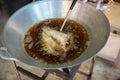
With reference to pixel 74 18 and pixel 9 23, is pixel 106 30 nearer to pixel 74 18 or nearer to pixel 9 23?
pixel 74 18

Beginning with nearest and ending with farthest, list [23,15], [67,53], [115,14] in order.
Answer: [67,53], [23,15], [115,14]

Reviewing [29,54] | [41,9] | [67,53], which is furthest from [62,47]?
[41,9]

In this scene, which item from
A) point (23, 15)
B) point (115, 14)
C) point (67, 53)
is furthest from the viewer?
point (115, 14)

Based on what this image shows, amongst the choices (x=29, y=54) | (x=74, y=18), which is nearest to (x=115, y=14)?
(x=74, y=18)

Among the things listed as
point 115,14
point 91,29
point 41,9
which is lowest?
point 115,14

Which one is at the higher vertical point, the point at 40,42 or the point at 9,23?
the point at 9,23

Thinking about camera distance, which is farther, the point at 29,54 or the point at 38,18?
the point at 38,18
